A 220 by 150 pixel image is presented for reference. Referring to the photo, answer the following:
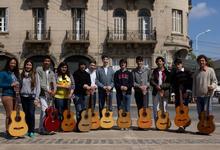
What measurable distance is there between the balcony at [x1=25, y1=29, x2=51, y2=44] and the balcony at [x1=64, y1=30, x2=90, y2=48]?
4.81 feet

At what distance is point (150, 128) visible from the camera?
45.5 feet

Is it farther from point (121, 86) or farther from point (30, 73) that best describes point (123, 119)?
point (30, 73)

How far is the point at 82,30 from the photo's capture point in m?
38.1

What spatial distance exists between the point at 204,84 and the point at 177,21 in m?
27.5

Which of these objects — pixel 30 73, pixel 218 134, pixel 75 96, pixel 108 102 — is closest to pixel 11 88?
pixel 30 73

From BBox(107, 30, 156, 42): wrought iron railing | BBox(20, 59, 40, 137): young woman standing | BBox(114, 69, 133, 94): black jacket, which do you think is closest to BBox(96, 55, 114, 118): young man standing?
BBox(114, 69, 133, 94): black jacket

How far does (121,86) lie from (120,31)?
24.9m

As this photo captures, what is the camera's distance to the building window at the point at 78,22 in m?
38.0

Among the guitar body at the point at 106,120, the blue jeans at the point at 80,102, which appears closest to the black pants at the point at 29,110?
the blue jeans at the point at 80,102

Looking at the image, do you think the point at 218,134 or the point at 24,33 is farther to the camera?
the point at 24,33

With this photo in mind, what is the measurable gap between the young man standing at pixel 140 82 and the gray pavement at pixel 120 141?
3.50 feet

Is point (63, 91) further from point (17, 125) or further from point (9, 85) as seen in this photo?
point (17, 125)

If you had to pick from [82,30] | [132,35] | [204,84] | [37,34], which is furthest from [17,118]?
[132,35]

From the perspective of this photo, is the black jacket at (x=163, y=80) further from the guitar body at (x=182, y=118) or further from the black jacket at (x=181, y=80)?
the guitar body at (x=182, y=118)
